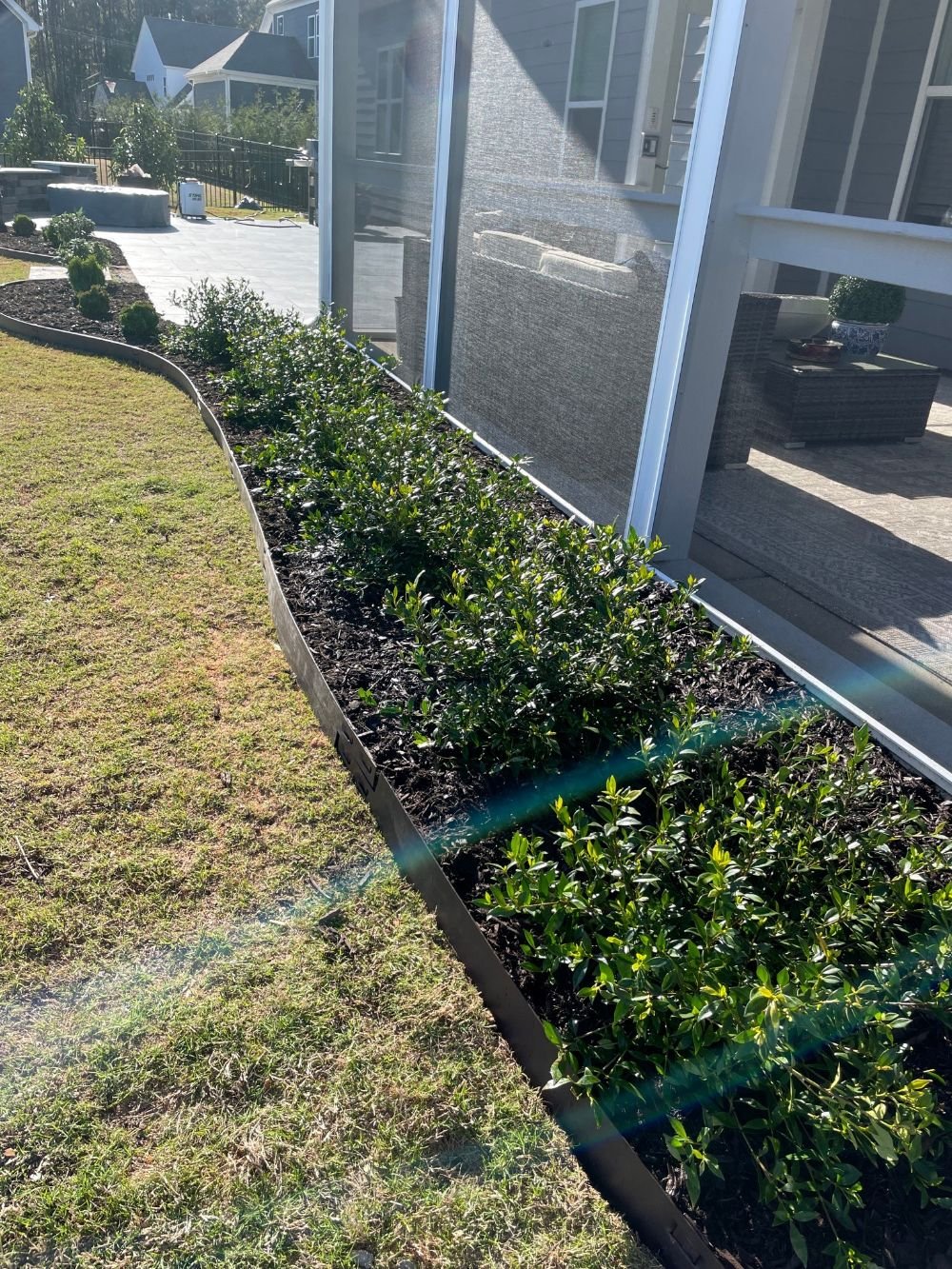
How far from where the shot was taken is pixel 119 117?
2638 cm

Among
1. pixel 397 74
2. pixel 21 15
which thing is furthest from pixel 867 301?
pixel 21 15

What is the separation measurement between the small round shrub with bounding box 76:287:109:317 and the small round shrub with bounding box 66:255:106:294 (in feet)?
1.31

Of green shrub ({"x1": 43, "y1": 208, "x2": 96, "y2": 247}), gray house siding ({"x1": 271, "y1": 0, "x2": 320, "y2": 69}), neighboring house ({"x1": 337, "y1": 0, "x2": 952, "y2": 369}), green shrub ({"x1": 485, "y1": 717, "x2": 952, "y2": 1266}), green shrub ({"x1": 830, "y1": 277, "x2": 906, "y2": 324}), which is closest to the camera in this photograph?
green shrub ({"x1": 485, "y1": 717, "x2": 952, "y2": 1266})

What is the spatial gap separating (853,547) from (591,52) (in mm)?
2543

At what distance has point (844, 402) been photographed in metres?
6.11

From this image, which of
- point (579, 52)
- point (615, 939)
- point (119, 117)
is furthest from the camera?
point (119, 117)

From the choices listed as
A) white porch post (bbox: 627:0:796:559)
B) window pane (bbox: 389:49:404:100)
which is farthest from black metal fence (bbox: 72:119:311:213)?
white porch post (bbox: 627:0:796:559)

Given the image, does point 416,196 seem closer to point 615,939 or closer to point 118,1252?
point 615,939

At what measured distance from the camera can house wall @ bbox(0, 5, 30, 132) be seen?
23.4 metres

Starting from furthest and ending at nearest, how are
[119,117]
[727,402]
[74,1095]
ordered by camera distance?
[119,117]
[727,402]
[74,1095]

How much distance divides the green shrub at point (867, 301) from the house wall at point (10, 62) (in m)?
23.8

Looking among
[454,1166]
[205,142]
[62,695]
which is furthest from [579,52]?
[205,142]

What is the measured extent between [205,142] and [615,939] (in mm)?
26567

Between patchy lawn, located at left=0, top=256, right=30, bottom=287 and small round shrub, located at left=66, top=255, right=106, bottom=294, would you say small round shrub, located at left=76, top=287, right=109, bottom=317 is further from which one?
patchy lawn, located at left=0, top=256, right=30, bottom=287
